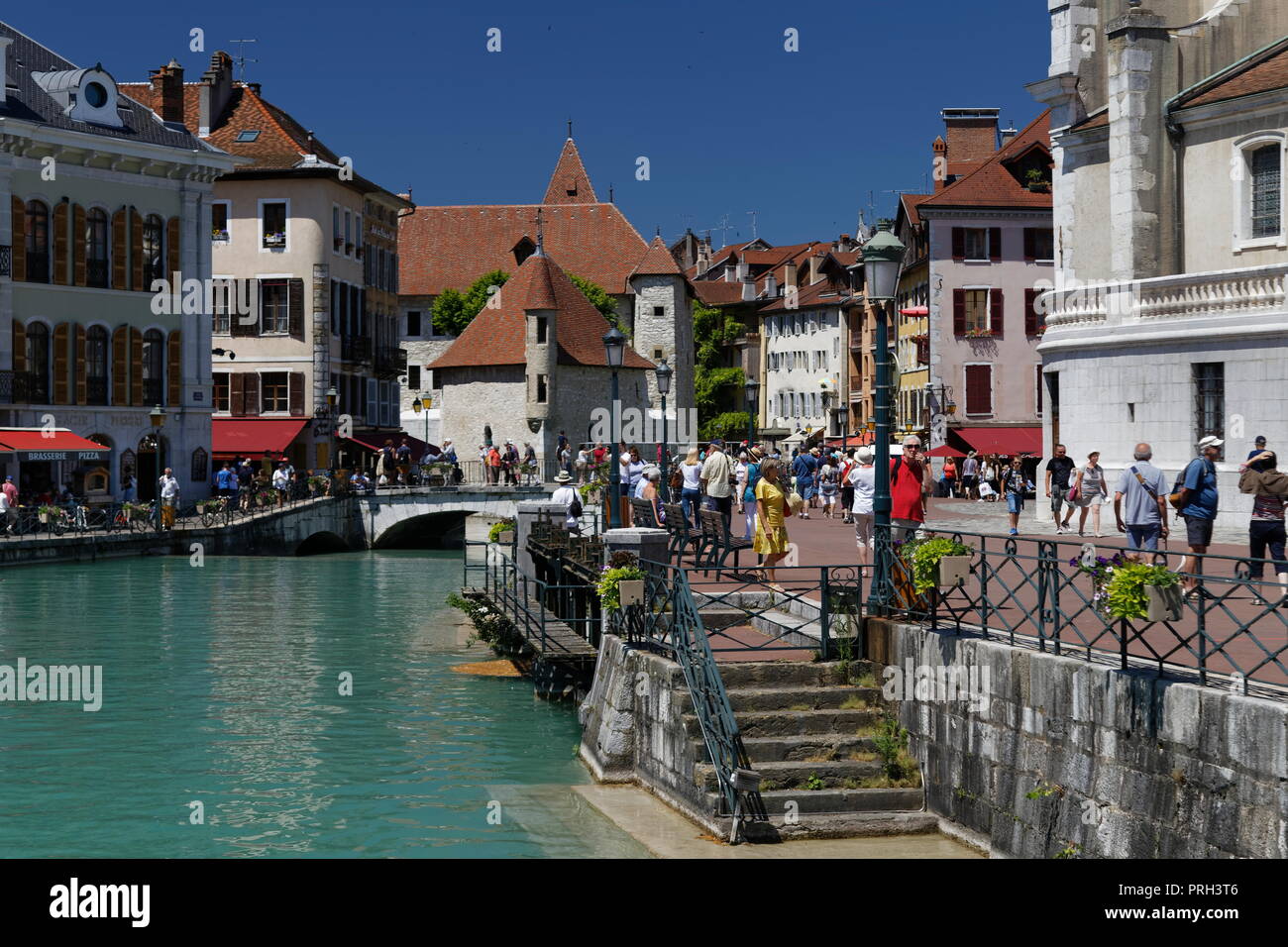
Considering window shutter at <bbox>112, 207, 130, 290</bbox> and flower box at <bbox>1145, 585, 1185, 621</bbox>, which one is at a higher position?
window shutter at <bbox>112, 207, 130, 290</bbox>

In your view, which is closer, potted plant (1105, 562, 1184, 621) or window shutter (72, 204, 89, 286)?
potted plant (1105, 562, 1184, 621)

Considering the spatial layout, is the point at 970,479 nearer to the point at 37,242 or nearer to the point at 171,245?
the point at 171,245

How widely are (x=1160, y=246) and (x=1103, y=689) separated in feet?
68.2

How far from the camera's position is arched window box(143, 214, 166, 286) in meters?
49.1

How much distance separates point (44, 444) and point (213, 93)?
23.0 meters

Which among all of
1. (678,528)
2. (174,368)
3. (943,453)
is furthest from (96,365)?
(678,528)

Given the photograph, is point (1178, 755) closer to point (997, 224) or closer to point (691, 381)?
point (997, 224)

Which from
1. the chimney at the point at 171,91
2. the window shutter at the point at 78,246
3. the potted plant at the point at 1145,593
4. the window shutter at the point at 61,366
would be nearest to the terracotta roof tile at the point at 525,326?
the chimney at the point at 171,91

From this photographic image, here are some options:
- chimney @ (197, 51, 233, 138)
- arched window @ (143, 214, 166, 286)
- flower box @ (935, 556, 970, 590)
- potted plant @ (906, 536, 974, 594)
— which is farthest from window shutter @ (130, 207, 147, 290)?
flower box @ (935, 556, 970, 590)

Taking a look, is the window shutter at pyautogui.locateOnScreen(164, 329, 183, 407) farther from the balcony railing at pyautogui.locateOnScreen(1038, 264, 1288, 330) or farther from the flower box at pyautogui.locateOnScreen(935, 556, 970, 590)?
the flower box at pyautogui.locateOnScreen(935, 556, 970, 590)

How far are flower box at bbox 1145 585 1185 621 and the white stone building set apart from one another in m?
17.4

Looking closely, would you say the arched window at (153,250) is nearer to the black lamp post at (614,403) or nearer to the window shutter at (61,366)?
the window shutter at (61,366)
